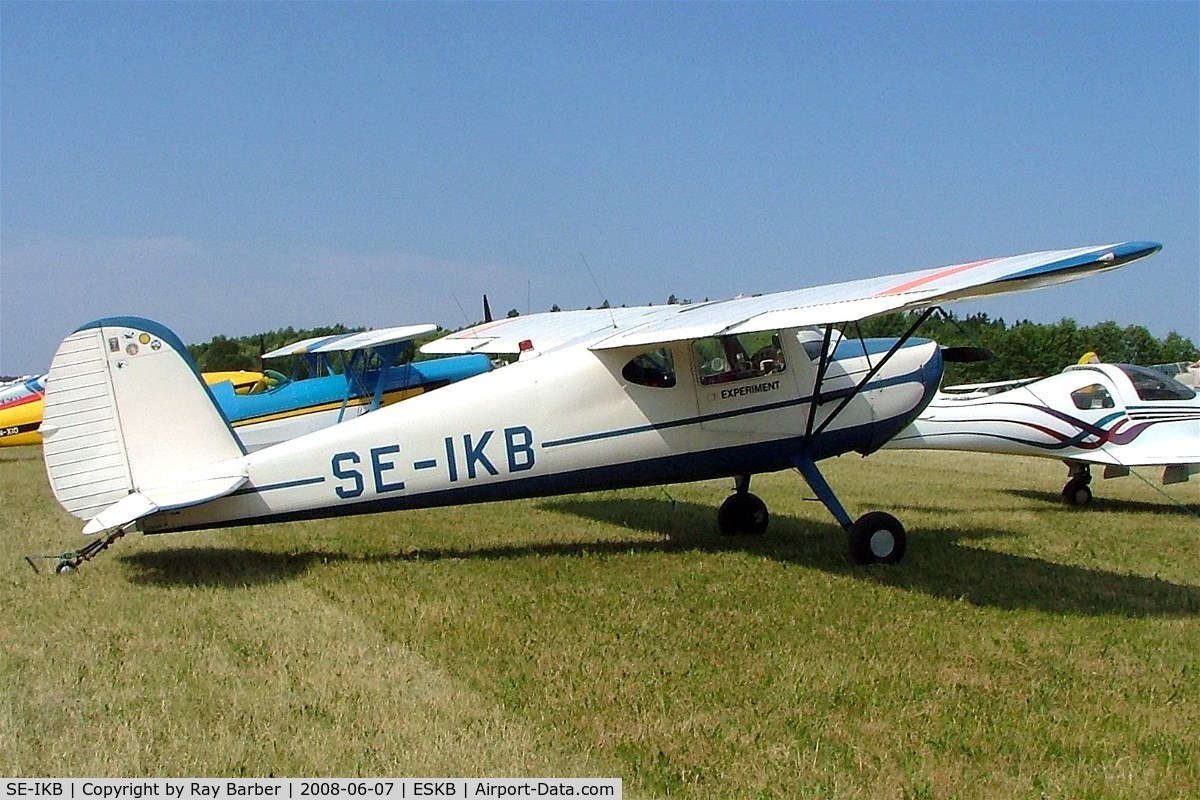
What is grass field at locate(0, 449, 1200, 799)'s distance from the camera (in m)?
3.68

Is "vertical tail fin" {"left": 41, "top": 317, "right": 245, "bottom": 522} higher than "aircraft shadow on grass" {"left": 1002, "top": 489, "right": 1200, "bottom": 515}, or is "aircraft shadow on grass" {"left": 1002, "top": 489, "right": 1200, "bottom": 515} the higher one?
"vertical tail fin" {"left": 41, "top": 317, "right": 245, "bottom": 522}

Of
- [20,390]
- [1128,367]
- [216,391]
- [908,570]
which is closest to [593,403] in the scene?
[908,570]

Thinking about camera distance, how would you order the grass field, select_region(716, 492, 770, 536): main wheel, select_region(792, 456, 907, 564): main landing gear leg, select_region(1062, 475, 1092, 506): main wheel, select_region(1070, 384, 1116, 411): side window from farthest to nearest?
select_region(1062, 475, 1092, 506): main wheel < select_region(1070, 384, 1116, 411): side window < select_region(716, 492, 770, 536): main wheel < select_region(792, 456, 907, 564): main landing gear leg < the grass field

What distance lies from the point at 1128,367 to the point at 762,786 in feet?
32.5

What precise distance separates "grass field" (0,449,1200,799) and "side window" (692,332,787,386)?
1399 millimetres

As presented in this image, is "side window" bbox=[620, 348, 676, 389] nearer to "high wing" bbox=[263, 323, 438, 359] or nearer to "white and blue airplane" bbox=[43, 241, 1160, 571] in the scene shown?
"white and blue airplane" bbox=[43, 241, 1160, 571]

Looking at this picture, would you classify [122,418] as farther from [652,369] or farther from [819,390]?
[819,390]

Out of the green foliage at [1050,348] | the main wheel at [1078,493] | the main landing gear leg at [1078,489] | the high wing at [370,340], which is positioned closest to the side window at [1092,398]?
the main landing gear leg at [1078,489]

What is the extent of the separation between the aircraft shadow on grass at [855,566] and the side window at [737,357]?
1.40m

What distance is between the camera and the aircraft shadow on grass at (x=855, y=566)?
6.26 m

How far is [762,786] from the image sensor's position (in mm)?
3498

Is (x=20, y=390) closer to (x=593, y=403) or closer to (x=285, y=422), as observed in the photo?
(x=285, y=422)

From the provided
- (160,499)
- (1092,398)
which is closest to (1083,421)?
(1092,398)

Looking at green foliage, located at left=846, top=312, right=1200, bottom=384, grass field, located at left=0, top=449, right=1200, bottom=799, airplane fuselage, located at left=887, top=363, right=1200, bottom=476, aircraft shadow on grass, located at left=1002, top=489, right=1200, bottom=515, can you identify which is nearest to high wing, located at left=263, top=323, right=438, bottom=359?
grass field, located at left=0, top=449, right=1200, bottom=799
